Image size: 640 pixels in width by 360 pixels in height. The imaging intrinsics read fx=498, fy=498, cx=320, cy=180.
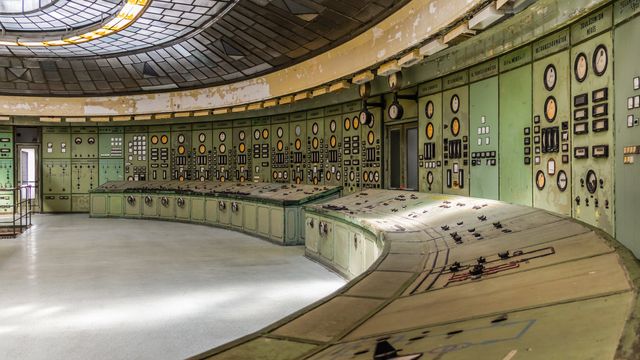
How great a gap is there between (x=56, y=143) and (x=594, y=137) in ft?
57.3

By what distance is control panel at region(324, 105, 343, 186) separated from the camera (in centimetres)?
1111

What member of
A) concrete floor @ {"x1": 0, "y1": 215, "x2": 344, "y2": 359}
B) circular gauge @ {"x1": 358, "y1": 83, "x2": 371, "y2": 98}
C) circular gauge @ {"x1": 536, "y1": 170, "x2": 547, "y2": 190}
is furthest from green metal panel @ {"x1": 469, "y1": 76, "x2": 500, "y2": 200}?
circular gauge @ {"x1": 358, "y1": 83, "x2": 371, "y2": 98}

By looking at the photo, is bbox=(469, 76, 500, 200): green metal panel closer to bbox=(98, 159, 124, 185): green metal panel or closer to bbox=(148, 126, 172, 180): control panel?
bbox=(148, 126, 172, 180): control panel

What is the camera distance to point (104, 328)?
4.87 m

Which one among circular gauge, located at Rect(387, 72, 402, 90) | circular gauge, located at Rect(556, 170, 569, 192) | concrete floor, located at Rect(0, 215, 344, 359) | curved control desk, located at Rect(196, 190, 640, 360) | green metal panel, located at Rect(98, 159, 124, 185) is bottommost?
concrete floor, located at Rect(0, 215, 344, 359)

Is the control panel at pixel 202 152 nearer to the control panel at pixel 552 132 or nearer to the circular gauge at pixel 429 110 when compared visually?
the circular gauge at pixel 429 110

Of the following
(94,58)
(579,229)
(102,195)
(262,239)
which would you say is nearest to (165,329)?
(579,229)

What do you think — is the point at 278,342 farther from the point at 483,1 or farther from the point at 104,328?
the point at 483,1

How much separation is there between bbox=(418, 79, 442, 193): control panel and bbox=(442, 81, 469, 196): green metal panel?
0.16 meters

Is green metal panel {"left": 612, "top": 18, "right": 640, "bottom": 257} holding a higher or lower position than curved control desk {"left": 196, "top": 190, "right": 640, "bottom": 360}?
higher

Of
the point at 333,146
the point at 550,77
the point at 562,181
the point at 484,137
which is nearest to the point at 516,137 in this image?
the point at 484,137

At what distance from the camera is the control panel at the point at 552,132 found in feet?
17.0

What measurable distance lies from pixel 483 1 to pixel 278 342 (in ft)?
13.5

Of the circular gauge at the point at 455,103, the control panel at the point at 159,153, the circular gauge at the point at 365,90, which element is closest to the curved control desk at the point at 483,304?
the circular gauge at the point at 455,103
